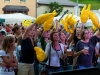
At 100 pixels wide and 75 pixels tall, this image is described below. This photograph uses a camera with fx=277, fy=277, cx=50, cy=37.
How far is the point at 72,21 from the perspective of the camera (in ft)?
25.6

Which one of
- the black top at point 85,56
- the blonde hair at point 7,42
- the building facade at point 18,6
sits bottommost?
the building facade at point 18,6

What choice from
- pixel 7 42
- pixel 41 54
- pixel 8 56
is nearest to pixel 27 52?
pixel 41 54

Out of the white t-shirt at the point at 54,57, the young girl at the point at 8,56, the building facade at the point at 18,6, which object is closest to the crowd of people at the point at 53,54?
the white t-shirt at the point at 54,57

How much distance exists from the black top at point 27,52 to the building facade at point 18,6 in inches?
1672

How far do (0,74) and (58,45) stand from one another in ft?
4.75

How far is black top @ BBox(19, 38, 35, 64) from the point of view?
5.40 meters

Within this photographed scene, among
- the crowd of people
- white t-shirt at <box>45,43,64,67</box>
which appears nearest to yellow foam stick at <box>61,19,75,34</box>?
the crowd of people

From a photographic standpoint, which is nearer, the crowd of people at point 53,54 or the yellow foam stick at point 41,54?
the crowd of people at point 53,54

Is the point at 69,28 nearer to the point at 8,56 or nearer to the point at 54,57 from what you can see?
the point at 54,57

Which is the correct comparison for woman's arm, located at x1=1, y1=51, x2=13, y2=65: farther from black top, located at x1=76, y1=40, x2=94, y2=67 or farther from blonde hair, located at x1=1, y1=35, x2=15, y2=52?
black top, located at x1=76, y1=40, x2=94, y2=67

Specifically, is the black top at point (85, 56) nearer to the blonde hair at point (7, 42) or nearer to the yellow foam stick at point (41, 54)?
the yellow foam stick at point (41, 54)

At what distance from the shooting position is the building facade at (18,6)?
157ft

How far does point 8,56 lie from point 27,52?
813 millimetres

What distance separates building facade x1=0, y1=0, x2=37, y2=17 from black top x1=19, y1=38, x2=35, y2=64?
42457mm
